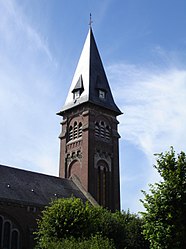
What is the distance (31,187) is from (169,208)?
2258 cm

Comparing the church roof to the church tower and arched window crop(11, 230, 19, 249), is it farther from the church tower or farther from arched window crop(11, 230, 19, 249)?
arched window crop(11, 230, 19, 249)

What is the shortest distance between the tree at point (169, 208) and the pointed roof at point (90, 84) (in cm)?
2794

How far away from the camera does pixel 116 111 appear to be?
52531 millimetres

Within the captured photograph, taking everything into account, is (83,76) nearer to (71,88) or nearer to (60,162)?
(71,88)

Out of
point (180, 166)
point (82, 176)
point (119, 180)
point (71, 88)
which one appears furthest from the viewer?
point (71, 88)

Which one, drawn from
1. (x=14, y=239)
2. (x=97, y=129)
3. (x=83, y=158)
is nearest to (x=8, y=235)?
(x=14, y=239)

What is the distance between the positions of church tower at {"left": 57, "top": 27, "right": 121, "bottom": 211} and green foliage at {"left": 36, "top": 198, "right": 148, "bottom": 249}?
33.5 feet

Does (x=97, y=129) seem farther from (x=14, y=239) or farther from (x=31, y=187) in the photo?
(x=14, y=239)

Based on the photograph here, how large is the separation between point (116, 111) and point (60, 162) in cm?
998

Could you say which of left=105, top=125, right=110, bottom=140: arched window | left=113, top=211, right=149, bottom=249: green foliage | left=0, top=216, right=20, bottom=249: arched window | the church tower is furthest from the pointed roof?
left=0, top=216, right=20, bottom=249: arched window

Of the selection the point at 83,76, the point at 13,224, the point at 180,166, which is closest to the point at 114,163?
the point at 83,76

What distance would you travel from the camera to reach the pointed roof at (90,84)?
5094 cm

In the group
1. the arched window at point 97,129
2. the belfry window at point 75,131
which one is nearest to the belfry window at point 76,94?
the belfry window at point 75,131

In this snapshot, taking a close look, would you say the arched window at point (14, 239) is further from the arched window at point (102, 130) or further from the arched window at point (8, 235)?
the arched window at point (102, 130)
